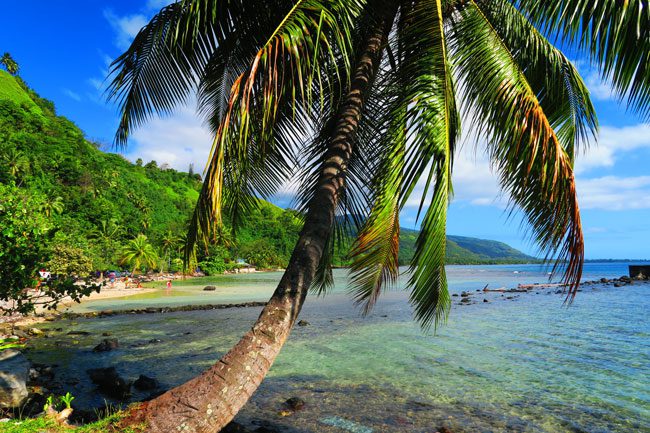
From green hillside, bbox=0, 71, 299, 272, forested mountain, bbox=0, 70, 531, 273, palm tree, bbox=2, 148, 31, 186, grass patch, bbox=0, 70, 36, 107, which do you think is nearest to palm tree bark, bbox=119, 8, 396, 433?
forested mountain, bbox=0, 70, 531, 273

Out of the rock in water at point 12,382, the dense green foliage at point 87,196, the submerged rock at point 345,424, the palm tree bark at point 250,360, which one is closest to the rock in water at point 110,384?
the rock in water at point 12,382

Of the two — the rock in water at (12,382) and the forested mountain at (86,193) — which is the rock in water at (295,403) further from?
the forested mountain at (86,193)

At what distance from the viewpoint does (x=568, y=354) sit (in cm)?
1255

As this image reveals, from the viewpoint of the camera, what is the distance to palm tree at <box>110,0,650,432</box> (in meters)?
3.23

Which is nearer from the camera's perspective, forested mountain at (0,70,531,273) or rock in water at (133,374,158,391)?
rock in water at (133,374,158,391)

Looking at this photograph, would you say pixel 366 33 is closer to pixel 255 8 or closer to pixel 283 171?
pixel 255 8

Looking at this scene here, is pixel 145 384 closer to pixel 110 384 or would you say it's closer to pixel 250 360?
pixel 110 384

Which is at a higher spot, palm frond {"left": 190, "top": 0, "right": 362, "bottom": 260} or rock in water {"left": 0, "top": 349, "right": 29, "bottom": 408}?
palm frond {"left": 190, "top": 0, "right": 362, "bottom": 260}

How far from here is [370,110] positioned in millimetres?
5363

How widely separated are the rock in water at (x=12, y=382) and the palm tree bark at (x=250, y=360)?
3696 millimetres

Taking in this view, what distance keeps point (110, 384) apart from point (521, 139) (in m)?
8.26

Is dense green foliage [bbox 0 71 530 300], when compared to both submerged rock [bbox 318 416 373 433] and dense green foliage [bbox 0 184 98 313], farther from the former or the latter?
submerged rock [bbox 318 416 373 433]

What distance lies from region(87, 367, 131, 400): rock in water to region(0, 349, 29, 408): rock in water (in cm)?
155

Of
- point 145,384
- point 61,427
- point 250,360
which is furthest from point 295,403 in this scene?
point 250,360
